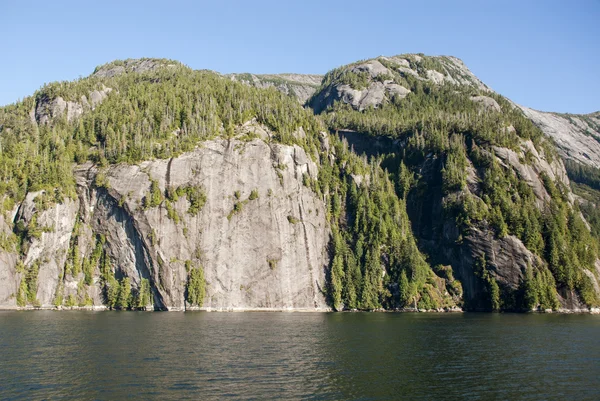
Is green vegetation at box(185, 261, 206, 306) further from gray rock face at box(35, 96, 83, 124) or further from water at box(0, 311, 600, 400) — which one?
gray rock face at box(35, 96, 83, 124)

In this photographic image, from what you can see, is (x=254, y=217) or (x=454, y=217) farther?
(x=454, y=217)

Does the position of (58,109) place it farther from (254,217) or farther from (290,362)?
(290,362)

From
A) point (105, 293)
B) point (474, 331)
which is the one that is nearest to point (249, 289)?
point (105, 293)

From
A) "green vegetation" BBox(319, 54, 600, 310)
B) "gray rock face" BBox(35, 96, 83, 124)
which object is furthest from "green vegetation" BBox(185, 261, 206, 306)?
"gray rock face" BBox(35, 96, 83, 124)

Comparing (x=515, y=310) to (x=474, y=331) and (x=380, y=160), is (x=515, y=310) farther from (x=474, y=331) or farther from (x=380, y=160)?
(x=380, y=160)

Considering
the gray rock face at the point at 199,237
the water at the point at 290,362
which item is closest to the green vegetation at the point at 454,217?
the gray rock face at the point at 199,237

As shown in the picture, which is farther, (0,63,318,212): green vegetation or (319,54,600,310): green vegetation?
(319,54,600,310): green vegetation

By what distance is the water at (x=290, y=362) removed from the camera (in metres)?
38.9

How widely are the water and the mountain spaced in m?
46.1

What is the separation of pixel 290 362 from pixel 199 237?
83358mm

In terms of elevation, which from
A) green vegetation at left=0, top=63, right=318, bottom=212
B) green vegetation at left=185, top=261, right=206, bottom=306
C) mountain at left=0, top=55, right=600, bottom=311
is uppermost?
green vegetation at left=0, top=63, right=318, bottom=212

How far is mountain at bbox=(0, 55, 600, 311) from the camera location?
12375cm

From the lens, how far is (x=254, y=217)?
13650 cm

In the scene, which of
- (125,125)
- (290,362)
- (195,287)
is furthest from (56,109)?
(290,362)
